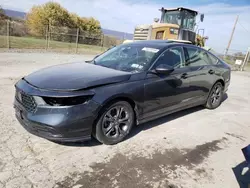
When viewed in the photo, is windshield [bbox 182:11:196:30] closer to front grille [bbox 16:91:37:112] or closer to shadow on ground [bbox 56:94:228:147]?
shadow on ground [bbox 56:94:228:147]

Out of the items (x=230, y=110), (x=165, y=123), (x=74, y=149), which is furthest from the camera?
(x=230, y=110)

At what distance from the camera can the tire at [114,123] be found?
122 inches

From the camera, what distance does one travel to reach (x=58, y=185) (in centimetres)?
237

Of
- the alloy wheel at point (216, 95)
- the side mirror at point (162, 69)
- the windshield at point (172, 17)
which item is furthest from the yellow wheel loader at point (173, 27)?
the side mirror at point (162, 69)

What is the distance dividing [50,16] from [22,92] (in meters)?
28.5

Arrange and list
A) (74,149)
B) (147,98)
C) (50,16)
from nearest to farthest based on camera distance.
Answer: (74,149)
(147,98)
(50,16)

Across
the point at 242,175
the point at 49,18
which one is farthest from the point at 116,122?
the point at 49,18

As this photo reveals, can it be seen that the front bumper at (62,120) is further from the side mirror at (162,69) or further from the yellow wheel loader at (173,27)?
the yellow wheel loader at (173,27)

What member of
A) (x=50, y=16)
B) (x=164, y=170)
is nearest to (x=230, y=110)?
(x=164, y=170)

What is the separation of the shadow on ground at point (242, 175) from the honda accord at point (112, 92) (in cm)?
148

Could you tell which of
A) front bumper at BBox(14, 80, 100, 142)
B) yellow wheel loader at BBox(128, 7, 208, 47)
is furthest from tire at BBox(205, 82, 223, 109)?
yellow wheel loader at BBox(128, 7, 208, 47)

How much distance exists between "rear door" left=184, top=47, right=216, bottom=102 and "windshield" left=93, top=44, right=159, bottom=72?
0.98 metres

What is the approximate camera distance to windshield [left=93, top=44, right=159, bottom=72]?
3.69 metres

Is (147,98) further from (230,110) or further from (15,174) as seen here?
(230,110)
